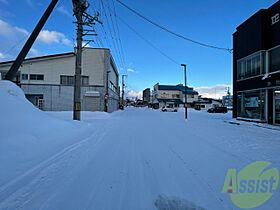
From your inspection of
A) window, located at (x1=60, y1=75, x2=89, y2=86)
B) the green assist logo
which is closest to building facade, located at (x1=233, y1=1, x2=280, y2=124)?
the green assist logo

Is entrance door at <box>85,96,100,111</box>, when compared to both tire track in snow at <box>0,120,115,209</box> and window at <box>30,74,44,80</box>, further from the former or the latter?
tire track in snow at <box>0,120,115,209</box>

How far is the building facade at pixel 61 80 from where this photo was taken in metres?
20.7

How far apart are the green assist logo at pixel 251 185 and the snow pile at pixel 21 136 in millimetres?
4824

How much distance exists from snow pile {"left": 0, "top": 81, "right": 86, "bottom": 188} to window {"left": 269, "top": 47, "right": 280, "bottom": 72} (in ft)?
53.1

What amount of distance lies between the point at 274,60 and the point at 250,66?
6.94ft

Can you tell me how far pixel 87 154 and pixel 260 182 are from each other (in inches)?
188

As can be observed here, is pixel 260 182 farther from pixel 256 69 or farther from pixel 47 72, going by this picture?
pixel 47 72

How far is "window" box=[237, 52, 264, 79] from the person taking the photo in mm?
11794

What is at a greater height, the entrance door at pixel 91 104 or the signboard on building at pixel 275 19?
the signboard on building at pixel 275 19

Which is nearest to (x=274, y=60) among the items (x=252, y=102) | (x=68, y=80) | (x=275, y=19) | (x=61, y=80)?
(x=275, y=19)

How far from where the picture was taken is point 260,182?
288cm

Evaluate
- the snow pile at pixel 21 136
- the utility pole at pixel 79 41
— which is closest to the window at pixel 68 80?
the utility pole at pixel 79 41

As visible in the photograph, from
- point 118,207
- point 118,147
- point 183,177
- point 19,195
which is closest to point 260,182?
point 183,177

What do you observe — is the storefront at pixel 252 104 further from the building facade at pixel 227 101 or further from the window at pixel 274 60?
the building facade at pixel 227 101
